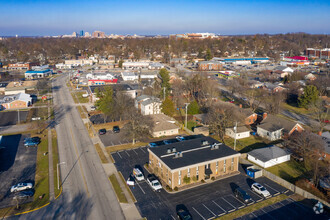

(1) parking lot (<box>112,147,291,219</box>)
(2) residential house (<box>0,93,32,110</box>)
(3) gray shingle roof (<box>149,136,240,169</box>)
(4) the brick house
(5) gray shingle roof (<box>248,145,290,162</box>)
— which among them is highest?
(4) the brick house

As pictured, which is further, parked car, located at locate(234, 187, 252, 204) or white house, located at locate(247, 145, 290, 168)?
white house, located at locate(247, 145, 290, 168)

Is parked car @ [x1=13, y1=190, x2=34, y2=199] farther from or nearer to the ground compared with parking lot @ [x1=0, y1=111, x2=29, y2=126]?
nearer to the ground

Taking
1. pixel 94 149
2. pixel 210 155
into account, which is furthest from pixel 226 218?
pixel 94 149

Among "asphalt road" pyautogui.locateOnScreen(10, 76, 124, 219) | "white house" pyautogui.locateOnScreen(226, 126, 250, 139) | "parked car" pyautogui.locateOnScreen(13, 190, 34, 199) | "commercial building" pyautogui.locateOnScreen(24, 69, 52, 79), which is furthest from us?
"commercial building" pyautogui.locateOnScreen(24, 69, 52, 79)

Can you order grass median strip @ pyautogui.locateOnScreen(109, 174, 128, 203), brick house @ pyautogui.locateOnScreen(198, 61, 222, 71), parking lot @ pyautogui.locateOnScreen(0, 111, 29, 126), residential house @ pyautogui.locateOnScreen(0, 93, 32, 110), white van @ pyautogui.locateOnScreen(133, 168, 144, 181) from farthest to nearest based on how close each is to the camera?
brick house @ pyautogui.locateOnScreen(198, 61, 222, 71) < residential house @ pyautogui.locateOnScreen(0, 93, 32, 110) < parking lot @ pyautogui.locateOnScreen(0, 111, 29, 126) < white van @ pyautogui.locateOnScreen(133, 168, 144, 181) < grass median strip @ pyautogui.locateOnScreen(109, 174, 128, 203)

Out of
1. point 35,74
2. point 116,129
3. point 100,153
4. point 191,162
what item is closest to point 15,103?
point 116,129

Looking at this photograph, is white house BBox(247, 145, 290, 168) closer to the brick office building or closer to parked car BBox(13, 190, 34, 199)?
the brick office building

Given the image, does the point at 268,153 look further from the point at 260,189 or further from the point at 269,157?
the point at 260,189

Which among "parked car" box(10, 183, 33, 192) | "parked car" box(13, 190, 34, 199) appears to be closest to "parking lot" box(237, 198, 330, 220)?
"parked car" box(13, 190, 34, 199)
